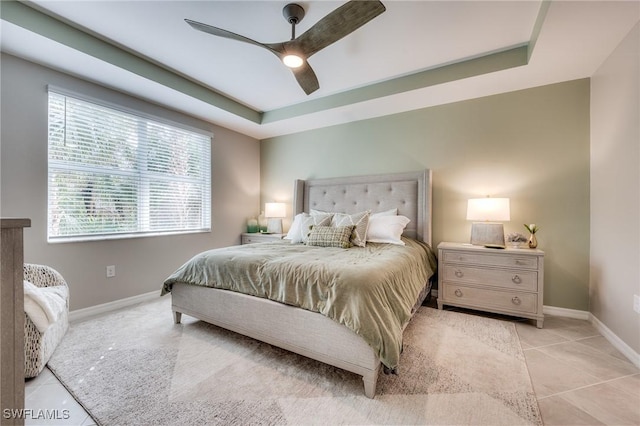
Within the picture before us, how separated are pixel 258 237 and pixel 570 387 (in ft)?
11.9

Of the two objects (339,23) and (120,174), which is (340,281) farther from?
(120,174)

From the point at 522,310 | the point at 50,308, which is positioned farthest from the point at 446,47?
the point at 50,308

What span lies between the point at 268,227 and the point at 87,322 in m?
2.47

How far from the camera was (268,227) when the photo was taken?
4371mm

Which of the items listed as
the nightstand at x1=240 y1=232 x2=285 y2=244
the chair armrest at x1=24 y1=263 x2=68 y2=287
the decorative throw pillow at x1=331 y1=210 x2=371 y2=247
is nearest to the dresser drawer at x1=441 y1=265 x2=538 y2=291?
the decorative throw pillow at x1=331 y1=210 x2=371 y2=247

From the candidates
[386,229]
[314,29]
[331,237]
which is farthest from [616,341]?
[314,29]

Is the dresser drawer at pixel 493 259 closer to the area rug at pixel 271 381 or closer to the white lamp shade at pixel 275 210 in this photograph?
the area rug at pixel 271 381

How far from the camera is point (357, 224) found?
298 cm

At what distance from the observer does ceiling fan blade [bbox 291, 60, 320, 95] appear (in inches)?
85.2

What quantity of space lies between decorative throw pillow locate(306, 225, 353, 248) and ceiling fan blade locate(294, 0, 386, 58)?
166 centimetres

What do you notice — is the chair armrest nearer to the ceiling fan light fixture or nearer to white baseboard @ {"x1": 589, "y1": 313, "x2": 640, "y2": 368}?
the ceiling fan light fixture

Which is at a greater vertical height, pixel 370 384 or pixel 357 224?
pixel 357 224

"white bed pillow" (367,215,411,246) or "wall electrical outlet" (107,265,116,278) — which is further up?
"white bed pillow" (367,215,411,246)

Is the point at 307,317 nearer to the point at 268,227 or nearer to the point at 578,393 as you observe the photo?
the point at 578,393
